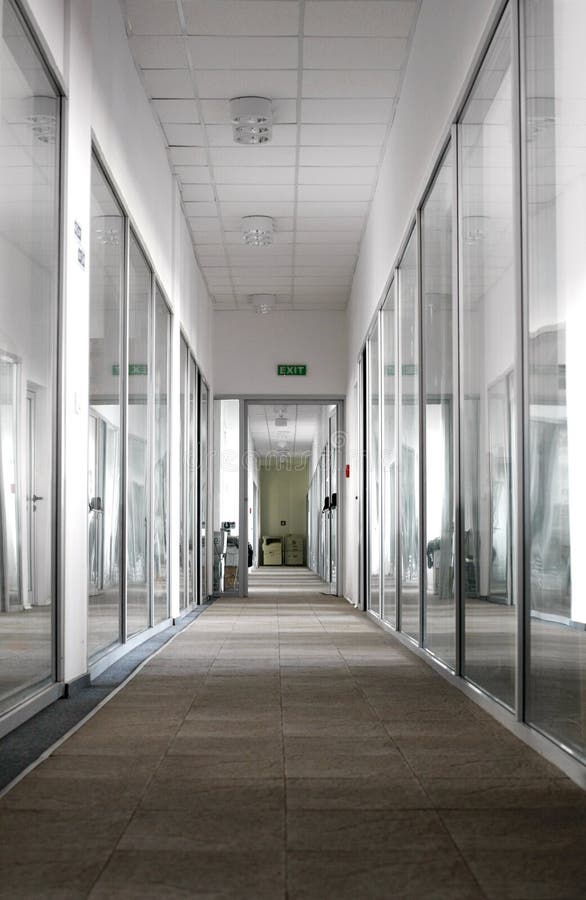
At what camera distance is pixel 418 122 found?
6668 millimetres

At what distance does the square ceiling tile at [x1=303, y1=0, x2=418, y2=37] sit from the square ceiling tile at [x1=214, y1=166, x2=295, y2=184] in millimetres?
2527

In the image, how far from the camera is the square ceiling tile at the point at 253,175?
30.3ft

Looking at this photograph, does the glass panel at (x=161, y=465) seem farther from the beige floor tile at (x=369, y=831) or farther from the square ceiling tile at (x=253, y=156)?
the beige floor tile at (x=369, y=831)

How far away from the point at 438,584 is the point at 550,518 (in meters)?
2.50

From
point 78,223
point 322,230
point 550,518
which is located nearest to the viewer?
point 550,518

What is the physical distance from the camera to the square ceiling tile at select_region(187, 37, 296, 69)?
6.83m

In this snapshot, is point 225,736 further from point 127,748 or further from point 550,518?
point 550,518

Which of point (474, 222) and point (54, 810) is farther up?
point (474, 222)

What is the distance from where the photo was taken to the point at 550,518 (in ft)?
11.4

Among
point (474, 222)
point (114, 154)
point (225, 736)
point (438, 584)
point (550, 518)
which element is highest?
point (114, 154)

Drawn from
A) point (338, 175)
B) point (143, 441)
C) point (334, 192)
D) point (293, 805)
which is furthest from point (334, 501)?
point (293, 805)

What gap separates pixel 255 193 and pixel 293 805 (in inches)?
304

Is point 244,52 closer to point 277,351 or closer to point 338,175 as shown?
point 338,175

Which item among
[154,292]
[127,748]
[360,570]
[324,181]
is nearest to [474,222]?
[127,748]
